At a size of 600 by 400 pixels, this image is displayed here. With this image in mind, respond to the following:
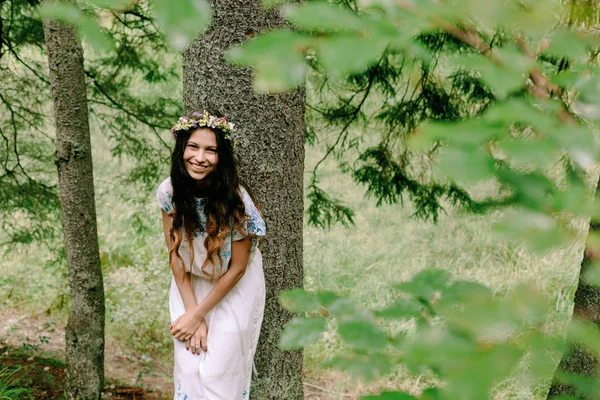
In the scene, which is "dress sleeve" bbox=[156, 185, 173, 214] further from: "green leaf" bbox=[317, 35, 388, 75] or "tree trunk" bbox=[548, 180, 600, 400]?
"green leaf" bbox=[317, 35, 388, 75]

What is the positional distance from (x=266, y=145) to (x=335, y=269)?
18.0 ft

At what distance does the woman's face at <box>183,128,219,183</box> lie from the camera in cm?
296

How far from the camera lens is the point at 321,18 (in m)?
0.74

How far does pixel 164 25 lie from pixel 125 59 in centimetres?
549

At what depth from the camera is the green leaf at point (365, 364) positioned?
1.10m

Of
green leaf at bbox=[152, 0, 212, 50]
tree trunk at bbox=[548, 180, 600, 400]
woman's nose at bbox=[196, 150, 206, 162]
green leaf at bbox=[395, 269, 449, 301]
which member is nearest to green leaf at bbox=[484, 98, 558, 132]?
green leaf at bbox=[152, 0, 212, 50]

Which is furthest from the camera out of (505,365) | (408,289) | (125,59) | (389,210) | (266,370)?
(389,210)

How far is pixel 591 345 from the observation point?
1.08 metres

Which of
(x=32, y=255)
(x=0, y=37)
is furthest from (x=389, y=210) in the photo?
(x=0, y=37)

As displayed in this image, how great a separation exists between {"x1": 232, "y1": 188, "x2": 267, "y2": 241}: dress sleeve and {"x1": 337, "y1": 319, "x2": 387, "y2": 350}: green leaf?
1.99m

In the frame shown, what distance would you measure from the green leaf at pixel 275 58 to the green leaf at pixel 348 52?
0.03m

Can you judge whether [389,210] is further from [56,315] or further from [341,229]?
[56,315]

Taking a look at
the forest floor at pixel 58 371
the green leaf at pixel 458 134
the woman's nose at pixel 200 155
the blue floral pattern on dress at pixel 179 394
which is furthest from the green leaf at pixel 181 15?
the forest floor at pixel 58 371

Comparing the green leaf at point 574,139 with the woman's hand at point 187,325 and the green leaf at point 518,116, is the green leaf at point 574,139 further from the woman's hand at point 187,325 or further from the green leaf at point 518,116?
the woman's hand at point 187,325
